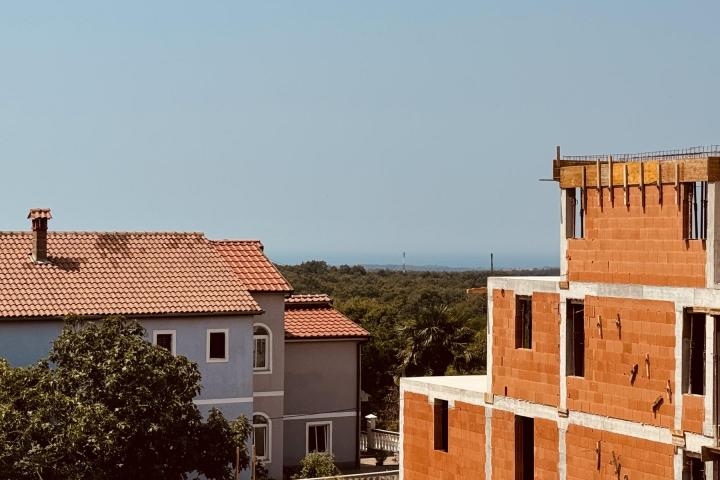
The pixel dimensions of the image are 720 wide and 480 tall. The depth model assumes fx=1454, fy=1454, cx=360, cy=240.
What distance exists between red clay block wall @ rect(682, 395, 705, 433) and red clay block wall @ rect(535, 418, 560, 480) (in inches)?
168

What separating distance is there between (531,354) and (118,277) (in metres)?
16.4

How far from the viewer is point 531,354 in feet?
103

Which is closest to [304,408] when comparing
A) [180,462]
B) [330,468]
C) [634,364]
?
[330,468]

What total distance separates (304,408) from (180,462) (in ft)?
40.7

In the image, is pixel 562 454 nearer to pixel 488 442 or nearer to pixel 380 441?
pixel 488 442

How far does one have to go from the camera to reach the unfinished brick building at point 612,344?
87.1 ft

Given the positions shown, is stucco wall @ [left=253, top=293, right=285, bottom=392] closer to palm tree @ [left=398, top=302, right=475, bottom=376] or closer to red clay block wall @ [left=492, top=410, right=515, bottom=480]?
palm tree @ [left=398, top=302, right=475, bottom=376]

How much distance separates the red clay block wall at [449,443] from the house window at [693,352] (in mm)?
7267

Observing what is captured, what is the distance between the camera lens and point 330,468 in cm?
4372

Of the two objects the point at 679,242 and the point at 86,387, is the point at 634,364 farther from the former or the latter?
the point at 86,387

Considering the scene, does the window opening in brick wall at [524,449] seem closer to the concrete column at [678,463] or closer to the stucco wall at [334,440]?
the concrete column at [678,463]

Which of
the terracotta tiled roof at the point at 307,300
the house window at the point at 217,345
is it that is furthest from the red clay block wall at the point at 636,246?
the terracotta tiled roof at the point at 307,300

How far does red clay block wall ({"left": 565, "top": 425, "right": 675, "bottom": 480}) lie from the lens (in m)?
27.4

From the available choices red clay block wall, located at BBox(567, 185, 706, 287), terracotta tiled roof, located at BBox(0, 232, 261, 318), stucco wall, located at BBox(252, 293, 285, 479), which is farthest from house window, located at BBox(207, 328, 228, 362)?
red clay block wall, located at BBox(567, 185, 706, 287)
